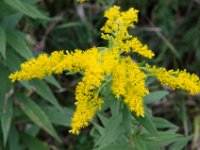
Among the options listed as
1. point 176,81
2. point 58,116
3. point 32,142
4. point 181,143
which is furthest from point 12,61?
point 176,81

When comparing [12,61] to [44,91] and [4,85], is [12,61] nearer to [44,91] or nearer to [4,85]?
[4,85]

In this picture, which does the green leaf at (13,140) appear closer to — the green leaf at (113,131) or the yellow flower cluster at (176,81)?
the green leaf at (113,131)

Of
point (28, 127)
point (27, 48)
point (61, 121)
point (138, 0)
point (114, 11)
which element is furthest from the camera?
point (138, 0)

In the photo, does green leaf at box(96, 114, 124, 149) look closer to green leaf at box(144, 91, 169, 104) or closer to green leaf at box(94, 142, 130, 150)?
green leaf at box(94, 142, 130, 150)

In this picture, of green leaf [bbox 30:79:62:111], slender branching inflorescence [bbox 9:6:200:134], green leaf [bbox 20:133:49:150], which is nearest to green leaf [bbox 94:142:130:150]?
slender branching inflorescence [bbox 9:6:200:134]

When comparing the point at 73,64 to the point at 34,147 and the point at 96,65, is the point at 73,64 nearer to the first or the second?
the point at 96,65

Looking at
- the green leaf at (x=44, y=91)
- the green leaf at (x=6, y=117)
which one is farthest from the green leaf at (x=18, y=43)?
the green leaf at (x=6, y=117)

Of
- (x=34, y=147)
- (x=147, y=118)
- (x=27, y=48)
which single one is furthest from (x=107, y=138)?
(x=34, y=147)
